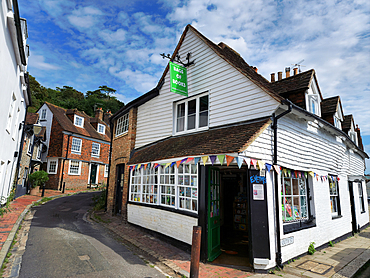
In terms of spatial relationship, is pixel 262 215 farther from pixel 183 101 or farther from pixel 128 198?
pixel 128 198

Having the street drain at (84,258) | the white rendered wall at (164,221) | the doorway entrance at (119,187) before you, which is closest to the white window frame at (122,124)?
the doorway entrance at (119,187)

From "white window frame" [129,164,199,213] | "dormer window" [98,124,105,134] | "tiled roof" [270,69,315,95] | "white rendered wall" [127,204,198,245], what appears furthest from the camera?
"dormer window" [98,124,105,134]

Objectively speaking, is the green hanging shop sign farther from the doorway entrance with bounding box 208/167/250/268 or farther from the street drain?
the street drain

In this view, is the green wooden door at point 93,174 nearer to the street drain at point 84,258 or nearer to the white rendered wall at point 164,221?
the white rendered wall at point 164,221

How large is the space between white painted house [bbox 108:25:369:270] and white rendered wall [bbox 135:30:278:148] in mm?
36

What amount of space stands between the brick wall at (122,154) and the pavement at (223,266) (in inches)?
83.3

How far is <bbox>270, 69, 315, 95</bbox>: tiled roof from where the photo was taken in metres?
7.84

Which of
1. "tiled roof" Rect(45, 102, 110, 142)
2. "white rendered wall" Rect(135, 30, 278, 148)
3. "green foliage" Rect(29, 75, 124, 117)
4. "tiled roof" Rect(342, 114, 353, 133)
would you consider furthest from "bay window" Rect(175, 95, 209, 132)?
"green foliage" Rect(29, 75, 124, 117)

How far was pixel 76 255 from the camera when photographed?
6.04 m

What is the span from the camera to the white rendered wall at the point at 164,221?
6.74 meters

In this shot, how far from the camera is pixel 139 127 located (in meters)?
11.4

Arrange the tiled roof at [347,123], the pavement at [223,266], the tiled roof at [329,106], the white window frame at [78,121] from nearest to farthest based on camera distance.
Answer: the pavement at [223,266]
the tiled roof at [329,106]
the tiled roof at [347,123]
the white window frame at [78,121]

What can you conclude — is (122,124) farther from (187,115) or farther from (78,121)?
(78,121)

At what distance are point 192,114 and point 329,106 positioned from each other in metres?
6.45
